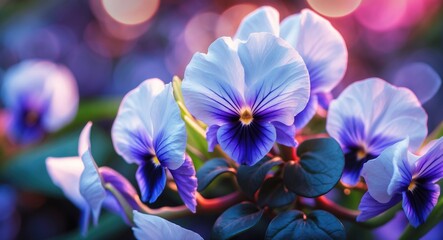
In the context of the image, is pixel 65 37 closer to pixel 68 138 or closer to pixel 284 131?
pixel 68 138

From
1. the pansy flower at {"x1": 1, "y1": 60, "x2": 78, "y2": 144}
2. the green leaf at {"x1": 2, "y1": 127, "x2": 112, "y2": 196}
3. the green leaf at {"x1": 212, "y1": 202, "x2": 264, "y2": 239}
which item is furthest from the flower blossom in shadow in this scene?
the pansy flower at {"x1": 1, "y1": 60, "x2": 78, "y2": 144}

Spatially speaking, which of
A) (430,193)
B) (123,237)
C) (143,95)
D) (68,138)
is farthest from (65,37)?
(430,193)

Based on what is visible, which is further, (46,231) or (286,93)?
(46,231)

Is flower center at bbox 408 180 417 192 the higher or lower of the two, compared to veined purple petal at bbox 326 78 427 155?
lower

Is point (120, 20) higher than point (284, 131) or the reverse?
the reverse

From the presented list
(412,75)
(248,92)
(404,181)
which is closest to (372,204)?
(404,181)

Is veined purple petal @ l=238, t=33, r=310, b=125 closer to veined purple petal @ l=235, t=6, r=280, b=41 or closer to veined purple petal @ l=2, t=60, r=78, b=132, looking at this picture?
veined purple petal @ l=235, t=6, r=280, b=41

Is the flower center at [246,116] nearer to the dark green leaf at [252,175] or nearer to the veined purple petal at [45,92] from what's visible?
the dark green leaf at [252,175]

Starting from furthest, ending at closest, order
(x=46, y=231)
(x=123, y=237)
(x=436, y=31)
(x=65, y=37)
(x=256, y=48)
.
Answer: (x=65, y=37) → (x=436, y=31) → (x=46, y=231) → (x=123, y=237) → (x=256, y=48)
